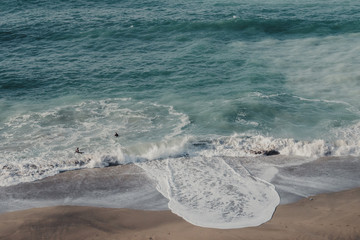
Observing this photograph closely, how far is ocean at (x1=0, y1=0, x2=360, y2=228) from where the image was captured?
15.7 meters

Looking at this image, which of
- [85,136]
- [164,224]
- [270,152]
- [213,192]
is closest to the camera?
[164,224]

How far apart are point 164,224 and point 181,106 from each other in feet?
33.6

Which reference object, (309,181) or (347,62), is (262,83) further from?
(309,181)

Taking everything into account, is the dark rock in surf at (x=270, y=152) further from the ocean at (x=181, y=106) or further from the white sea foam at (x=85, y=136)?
the white sea foam at (x=85, y=136)

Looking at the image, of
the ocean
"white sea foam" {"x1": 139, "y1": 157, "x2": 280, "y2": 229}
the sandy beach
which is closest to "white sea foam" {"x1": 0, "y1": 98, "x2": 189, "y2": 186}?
the ocean

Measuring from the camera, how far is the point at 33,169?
17.1 meters

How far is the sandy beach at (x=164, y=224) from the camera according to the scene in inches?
496

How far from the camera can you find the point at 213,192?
15.2 m

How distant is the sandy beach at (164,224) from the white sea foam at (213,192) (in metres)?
0.51

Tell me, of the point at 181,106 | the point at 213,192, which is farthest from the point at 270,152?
the point at 181,106

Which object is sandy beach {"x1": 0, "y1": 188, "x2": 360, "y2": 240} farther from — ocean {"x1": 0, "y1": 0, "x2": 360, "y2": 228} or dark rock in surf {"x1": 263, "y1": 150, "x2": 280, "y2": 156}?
dark rock in surf {"x1": 263, "y1": 150, "x2": 280, "y2": 156}

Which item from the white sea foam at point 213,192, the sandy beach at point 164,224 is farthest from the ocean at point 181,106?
the sandy beach at point 164,224

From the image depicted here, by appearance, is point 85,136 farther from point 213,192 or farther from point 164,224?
point 164,224

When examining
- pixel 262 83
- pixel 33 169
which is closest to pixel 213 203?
pixel 33 169
